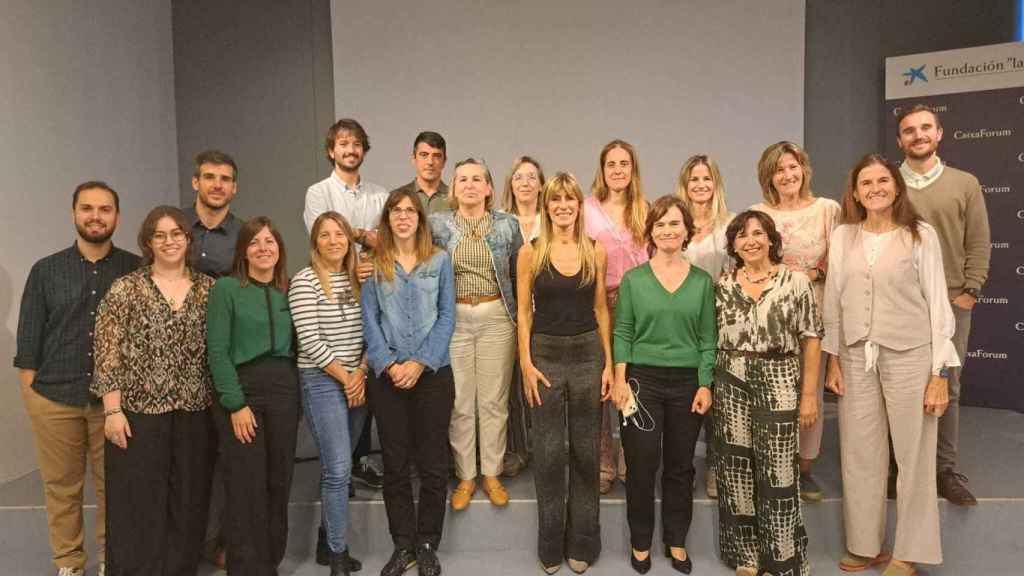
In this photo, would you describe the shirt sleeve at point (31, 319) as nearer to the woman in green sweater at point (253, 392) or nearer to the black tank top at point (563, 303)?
the woman in green sweater at point (253, 392)

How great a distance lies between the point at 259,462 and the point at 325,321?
0.62 m

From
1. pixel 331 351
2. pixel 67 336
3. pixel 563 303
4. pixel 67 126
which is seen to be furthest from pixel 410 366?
pixel 67 126

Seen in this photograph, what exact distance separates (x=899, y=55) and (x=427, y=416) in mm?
4654

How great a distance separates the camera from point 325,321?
2752mm

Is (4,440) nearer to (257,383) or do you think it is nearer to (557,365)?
(257,383)

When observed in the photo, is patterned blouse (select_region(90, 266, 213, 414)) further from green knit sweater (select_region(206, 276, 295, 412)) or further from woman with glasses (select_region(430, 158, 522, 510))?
woman with glasses (select_region(430, 158, 522, 510))

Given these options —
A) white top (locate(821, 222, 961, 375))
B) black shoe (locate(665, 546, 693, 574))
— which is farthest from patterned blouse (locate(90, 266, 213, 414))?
white top (locate(821, 222, 961, 375))

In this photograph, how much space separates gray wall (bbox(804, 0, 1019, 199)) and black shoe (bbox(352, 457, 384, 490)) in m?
4.07

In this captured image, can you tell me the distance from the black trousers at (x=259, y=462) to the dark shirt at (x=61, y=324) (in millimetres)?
714

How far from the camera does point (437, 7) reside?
204 inches

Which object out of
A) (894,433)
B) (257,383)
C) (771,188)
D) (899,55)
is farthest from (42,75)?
(899,55)

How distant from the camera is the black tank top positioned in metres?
2.76

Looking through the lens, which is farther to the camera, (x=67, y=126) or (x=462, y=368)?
(x=67, y=126)

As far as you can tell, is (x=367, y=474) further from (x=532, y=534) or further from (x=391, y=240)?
(x=391, y=240)
